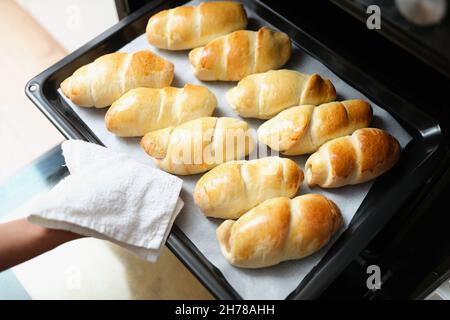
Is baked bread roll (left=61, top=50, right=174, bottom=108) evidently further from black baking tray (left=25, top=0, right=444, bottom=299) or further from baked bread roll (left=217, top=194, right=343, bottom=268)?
baked bread roll (left=217, top=194, right=343, bottom=268)

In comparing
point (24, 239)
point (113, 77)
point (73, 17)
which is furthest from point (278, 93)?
point (73, 17)

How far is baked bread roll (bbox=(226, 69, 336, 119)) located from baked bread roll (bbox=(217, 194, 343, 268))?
19 centimetres

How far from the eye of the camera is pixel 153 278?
3.43 feet

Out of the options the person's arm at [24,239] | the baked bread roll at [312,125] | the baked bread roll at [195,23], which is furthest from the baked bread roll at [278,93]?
the person's arm at [24,239]

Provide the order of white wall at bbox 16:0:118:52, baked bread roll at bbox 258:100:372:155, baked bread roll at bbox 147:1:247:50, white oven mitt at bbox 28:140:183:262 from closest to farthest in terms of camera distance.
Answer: white oven mitt at bbox 28:140:183:262 < baked bread roll at bbox 258:100:372:155 < baked bread roll at bbox 147:1:247:50 < white wall at bbox 16:0:118:52

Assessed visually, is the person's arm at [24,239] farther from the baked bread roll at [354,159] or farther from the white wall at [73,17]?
the white wall at [73,17]

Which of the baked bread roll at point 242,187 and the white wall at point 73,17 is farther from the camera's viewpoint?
the white wall at point 73,17

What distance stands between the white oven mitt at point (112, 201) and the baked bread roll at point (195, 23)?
274mm

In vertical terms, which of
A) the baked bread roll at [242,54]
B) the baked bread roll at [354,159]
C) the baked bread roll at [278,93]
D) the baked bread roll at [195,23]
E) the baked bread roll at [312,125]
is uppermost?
the baked bread roll at [195,23]

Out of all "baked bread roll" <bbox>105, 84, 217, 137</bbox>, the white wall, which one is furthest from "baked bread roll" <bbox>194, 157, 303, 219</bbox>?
the white wall

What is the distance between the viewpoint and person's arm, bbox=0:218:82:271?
63 cm

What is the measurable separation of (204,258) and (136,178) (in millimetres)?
157

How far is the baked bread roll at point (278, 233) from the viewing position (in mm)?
634
